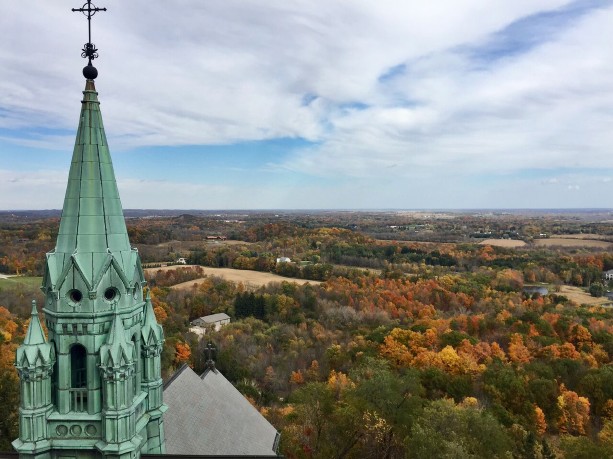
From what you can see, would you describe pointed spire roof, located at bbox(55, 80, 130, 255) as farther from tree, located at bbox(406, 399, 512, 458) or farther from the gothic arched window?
tree, located at bbox(406, 399, 512, 458)

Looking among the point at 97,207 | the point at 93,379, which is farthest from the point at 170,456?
the point at 97,207

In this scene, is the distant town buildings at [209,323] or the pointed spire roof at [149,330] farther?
the distant town buildings at [209,323]

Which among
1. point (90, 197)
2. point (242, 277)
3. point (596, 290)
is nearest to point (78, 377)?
point (90, 197)

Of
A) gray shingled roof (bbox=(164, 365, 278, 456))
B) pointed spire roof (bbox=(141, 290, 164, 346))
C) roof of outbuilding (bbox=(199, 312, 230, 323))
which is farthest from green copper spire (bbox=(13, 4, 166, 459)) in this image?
roof of outbuilding (bbox=(199, 312, 230, 323))

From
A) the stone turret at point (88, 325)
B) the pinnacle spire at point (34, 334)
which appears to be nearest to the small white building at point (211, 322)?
the stone turret at point (88, 325)

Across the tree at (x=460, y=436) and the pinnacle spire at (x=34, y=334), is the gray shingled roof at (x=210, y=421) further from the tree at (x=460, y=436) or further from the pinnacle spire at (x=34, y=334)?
the tree at (x=460, y=436)

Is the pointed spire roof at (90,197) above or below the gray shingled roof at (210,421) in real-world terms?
above
